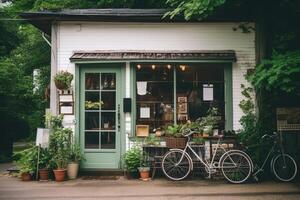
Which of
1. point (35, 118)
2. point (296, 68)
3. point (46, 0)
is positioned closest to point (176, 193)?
point (296, 68)

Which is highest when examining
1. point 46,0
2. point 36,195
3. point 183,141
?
point 46,0

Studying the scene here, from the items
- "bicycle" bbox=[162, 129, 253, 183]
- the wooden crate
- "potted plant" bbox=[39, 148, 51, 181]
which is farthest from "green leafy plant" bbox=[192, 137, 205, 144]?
"potted plant" bbox=[39, 148, 51, 181]

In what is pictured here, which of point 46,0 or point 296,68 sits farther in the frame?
point 46,0

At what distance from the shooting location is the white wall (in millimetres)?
12930

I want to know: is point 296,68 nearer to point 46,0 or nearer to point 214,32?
point 214,32

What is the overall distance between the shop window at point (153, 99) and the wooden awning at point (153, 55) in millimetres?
365

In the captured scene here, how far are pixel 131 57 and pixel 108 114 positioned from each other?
5.50 ft

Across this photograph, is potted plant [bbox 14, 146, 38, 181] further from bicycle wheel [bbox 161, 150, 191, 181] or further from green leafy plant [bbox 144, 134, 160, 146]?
bicycle wheel [bbox 161, 150, 191, 181]

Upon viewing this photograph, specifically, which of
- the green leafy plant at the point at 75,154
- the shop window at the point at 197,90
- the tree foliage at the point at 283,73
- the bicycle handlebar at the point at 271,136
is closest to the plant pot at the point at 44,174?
the green leafy plant at the point at 75,154

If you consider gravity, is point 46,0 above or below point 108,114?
above

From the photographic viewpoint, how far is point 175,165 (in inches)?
456

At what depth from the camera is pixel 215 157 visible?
11.9m

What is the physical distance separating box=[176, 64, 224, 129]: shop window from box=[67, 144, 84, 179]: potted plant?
9.18ft

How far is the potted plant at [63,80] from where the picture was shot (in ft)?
40.5
